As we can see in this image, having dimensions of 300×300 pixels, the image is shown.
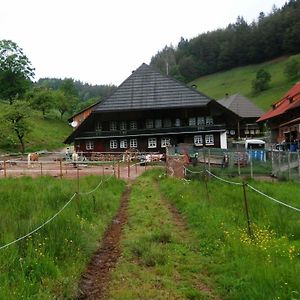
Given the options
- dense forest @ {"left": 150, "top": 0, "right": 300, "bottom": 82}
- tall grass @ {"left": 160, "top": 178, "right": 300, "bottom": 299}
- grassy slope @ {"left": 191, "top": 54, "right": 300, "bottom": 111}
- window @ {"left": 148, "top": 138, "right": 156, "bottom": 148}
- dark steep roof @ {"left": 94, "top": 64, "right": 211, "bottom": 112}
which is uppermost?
dense forest @ {"left": 150, "top": 0, "right": 300, "bottom": 82}

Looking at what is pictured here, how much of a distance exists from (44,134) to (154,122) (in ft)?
77.3

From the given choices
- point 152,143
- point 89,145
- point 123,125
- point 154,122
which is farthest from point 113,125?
point 152,143

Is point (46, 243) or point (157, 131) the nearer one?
point (46, 243)

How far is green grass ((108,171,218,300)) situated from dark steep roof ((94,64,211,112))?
4079 centimetres

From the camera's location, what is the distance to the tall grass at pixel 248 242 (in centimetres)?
Answer: 632

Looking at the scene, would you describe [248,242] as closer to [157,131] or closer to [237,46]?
[157,131]

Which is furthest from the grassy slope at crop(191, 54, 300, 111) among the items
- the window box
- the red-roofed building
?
the window box

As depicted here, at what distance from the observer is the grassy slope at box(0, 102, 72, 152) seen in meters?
57.8

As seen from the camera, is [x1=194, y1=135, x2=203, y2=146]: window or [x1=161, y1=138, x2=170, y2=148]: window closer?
[x1=194, y1=135, x2=203, y2=146]: window

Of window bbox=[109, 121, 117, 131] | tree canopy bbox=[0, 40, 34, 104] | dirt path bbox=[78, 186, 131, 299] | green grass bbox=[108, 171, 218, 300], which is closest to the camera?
green grass bbox=[108, 171, 218, 300]

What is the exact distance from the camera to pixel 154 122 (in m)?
53.9

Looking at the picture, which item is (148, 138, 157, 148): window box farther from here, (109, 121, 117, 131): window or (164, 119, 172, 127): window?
(109, 121, 117, 131): window

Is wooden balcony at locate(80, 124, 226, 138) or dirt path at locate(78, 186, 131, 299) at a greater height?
wooden balcony at locate(80, 124, 226, 138)

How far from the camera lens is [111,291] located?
22.2ft
